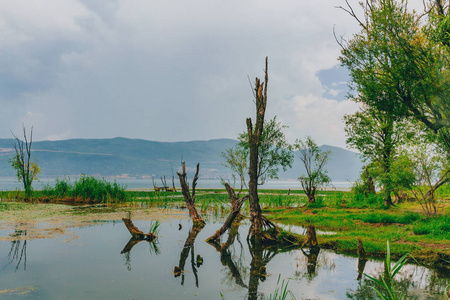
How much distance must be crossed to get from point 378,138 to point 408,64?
1925 centimetres

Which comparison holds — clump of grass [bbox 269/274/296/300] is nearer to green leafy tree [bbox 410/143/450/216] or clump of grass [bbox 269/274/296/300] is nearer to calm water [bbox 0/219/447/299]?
calm water [bbox 0/219/447/299]

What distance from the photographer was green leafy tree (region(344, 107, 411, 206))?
107 ft

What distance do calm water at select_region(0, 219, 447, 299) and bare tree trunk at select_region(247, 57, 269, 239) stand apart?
52.5 inches

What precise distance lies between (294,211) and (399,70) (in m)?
16.1

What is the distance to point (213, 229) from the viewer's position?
2195cm

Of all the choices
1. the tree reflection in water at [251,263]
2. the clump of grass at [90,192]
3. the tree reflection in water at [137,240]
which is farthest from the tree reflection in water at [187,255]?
the clump of grass at [90,192]

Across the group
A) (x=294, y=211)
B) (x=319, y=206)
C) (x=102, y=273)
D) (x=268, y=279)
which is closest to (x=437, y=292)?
(x=268, y=279)

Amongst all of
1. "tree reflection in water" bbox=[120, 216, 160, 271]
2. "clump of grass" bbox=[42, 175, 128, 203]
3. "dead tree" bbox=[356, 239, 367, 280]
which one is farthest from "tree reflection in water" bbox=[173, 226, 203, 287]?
"clump of grass" bbox=[42, 175, 128, 203]

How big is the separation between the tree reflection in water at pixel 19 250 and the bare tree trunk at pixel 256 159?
1049cm

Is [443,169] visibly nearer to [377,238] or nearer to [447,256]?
→ [377,238]

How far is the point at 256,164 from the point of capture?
708 inches

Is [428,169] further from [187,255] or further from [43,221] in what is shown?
[43,221]

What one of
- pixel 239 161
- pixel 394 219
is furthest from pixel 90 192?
pixel 394 219

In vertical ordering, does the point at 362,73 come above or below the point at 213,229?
above
